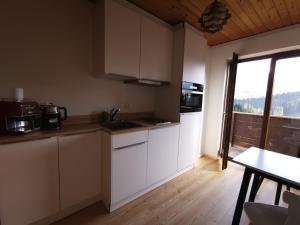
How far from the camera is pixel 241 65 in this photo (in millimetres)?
2967

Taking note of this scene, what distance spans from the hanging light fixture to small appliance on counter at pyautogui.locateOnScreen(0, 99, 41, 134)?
5.54ft

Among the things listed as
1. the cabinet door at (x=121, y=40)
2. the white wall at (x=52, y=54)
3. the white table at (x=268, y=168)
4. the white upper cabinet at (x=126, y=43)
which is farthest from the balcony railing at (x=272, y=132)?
the white wall at (x=52, y=54)

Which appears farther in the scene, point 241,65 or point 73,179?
point 241,65

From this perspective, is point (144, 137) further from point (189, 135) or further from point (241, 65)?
point (241, 65)

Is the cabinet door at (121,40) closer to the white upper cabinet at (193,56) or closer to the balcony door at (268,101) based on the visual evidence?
the white upper cabinet at (193,56)

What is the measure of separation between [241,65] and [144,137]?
251 cm

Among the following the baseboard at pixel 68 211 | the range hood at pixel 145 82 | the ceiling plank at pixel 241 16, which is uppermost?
the ceiling plank at pixel 241 16

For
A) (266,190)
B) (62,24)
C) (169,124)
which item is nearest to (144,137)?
(169,124)

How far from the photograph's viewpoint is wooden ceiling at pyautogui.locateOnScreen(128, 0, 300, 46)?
1.77m

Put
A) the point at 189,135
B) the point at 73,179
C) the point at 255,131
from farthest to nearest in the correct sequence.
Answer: the point at 255,131
the point at 189,135
the point at 73,179

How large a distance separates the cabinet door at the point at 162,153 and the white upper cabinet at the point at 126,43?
797 millimetres

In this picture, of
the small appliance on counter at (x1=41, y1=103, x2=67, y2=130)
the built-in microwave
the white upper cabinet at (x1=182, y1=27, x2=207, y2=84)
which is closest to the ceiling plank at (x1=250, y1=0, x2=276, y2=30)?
the white upper cabinet at (x1=182, y1=27, x2=207, y2=84)

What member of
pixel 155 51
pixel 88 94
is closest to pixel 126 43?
pixel 155 51

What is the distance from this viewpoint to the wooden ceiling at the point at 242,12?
177 centimetres
